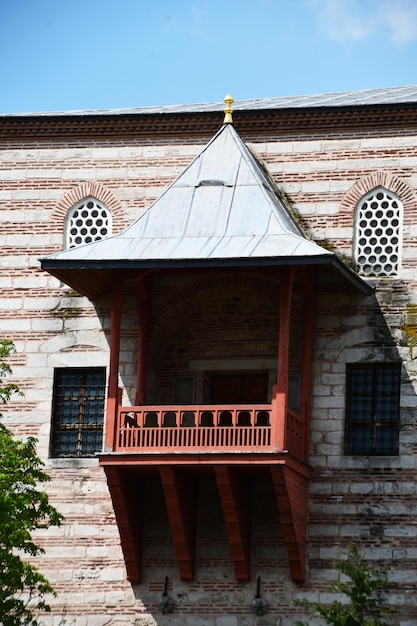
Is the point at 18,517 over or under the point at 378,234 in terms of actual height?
under

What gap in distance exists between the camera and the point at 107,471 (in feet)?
98.7

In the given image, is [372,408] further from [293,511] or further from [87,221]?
[87,221]

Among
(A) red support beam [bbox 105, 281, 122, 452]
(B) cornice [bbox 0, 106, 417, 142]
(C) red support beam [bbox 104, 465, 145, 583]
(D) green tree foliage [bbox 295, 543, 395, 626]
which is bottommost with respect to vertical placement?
(D) green tree foliage [bbox 295, 543, 395, 626]

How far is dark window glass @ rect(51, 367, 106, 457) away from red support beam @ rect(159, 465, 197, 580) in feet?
6.76

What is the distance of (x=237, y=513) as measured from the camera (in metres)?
30.1

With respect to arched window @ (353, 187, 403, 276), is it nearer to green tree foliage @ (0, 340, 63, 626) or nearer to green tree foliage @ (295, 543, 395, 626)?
green tree foliage @ (295, 543, 395, 626)

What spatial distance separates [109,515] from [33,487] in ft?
4.47

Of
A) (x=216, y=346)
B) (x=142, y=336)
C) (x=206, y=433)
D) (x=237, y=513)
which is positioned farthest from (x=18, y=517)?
(x=216, y=346)

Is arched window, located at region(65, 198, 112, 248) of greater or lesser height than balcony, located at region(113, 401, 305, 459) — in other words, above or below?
above

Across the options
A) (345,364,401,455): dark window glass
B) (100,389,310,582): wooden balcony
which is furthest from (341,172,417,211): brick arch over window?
(100,389,310,582): wooden balcony

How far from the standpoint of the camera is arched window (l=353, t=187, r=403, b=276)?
3169cm

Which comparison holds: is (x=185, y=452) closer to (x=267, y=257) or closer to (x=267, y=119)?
(x=267, y=257)

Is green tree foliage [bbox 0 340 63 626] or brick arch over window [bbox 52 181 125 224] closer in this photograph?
green tree foliage [bbox 0 340 63 626]

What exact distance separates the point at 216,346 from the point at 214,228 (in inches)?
90.7
